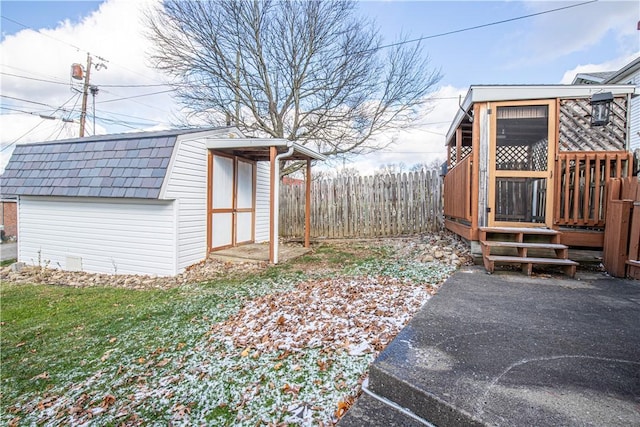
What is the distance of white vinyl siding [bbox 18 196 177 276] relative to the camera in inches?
228

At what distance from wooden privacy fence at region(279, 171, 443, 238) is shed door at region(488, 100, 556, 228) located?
253 cm

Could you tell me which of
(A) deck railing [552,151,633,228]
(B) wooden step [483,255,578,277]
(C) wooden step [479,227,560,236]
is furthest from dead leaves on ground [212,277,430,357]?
(A) deck railing [552,151,633,228]

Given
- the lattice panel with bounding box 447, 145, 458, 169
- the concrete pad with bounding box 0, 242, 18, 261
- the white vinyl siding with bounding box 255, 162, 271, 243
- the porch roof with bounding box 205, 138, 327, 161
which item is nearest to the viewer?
the porch roof with bounding box 205, 138, 327, 161

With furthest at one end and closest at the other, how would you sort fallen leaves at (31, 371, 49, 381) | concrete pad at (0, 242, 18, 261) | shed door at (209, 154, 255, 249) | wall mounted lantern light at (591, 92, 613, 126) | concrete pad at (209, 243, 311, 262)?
concrete pad at (0, 242, 18, 261) < shed door at (209, 154, 255, 249) < concrete pad at (209, 243, 311, 262) < wall mounted lantern light at (591, 92, 613, 126) < fallen leaves at (31, 371, 49, 381)

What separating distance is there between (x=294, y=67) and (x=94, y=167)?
7.22 m

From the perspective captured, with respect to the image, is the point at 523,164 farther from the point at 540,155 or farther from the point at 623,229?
the point at 623,229

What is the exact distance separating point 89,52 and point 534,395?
1801 cm

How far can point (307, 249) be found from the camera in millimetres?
7379

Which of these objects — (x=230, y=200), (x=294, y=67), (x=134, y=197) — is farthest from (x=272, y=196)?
(x=294, y=67)

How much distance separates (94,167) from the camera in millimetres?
6270

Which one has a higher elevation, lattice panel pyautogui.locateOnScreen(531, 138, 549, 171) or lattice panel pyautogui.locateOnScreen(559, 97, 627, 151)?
lattice panel pyautogui.locateOnScreen(559, 97, 627, 151)

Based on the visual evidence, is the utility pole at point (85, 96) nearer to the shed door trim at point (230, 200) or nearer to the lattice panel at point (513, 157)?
the shed door trim at point (230, 200)

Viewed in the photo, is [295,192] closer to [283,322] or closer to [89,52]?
[283,322]

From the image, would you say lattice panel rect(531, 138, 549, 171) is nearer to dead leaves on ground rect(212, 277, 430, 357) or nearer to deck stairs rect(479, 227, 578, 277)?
deck stairs rect(479, 227, 578, 277)
